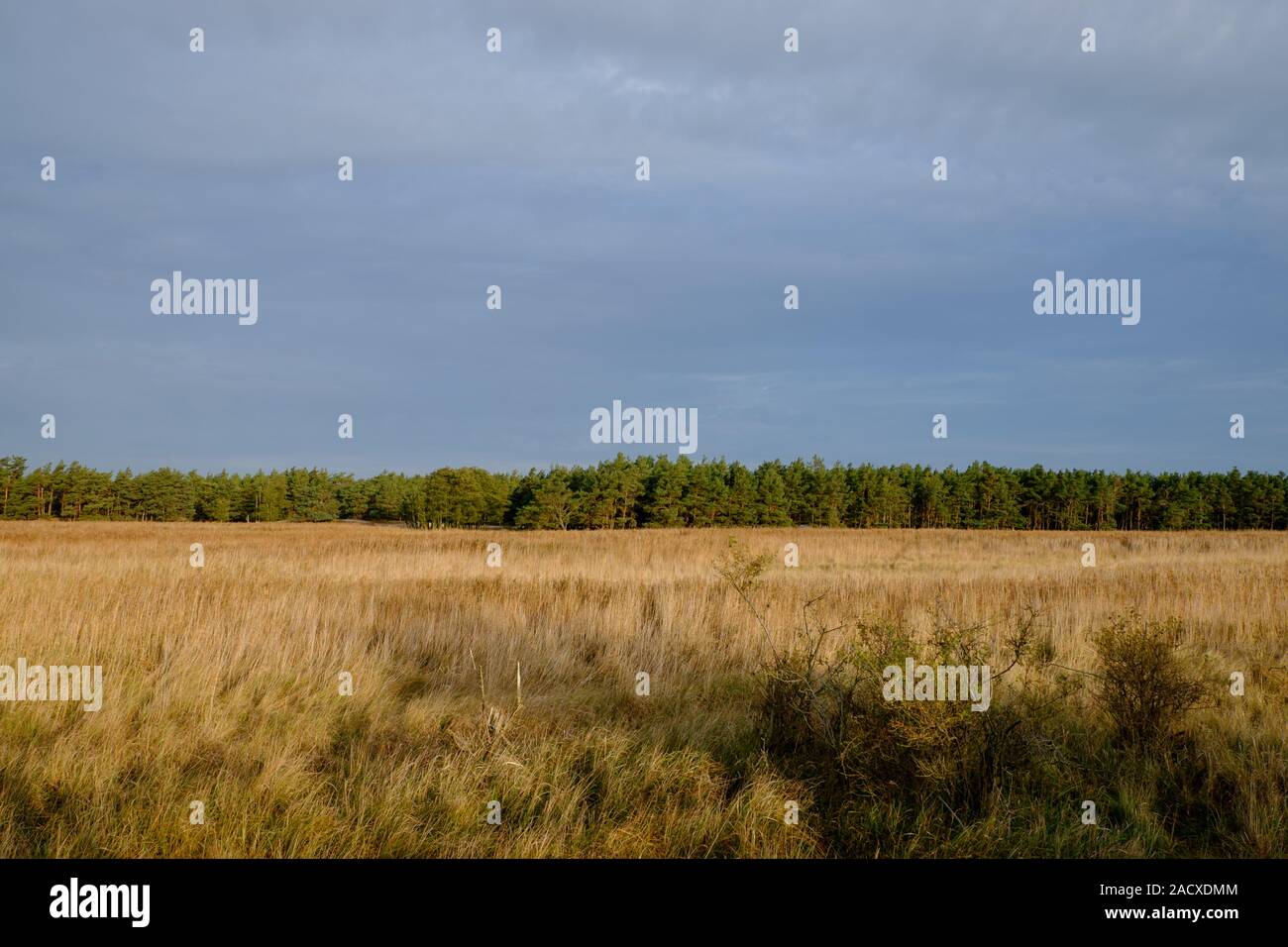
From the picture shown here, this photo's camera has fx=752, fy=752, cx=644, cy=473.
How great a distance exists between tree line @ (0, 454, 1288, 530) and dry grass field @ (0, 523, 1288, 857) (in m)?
47.3

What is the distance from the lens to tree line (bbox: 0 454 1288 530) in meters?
58.0

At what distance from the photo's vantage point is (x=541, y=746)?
5004 mm

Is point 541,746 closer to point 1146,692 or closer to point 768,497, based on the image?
point 1146,692

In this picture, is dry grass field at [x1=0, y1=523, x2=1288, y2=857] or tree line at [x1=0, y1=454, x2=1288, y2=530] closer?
dry grass field at [x1=0, y1=523, x2=1288, y2=857]

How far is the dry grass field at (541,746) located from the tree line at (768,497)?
47283 millimetres

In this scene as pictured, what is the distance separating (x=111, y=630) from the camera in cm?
767

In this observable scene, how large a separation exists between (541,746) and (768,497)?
57751mm

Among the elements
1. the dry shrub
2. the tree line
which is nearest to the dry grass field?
the dry shrub

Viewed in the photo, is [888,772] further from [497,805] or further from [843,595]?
[843,595]

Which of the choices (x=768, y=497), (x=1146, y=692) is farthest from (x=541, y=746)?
(x=768, y=497)

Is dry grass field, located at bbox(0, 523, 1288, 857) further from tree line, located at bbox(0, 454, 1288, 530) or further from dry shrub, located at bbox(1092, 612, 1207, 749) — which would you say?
tree line, located at bbox(0, 454, 1288, 530)

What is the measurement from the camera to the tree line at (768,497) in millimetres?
57969
